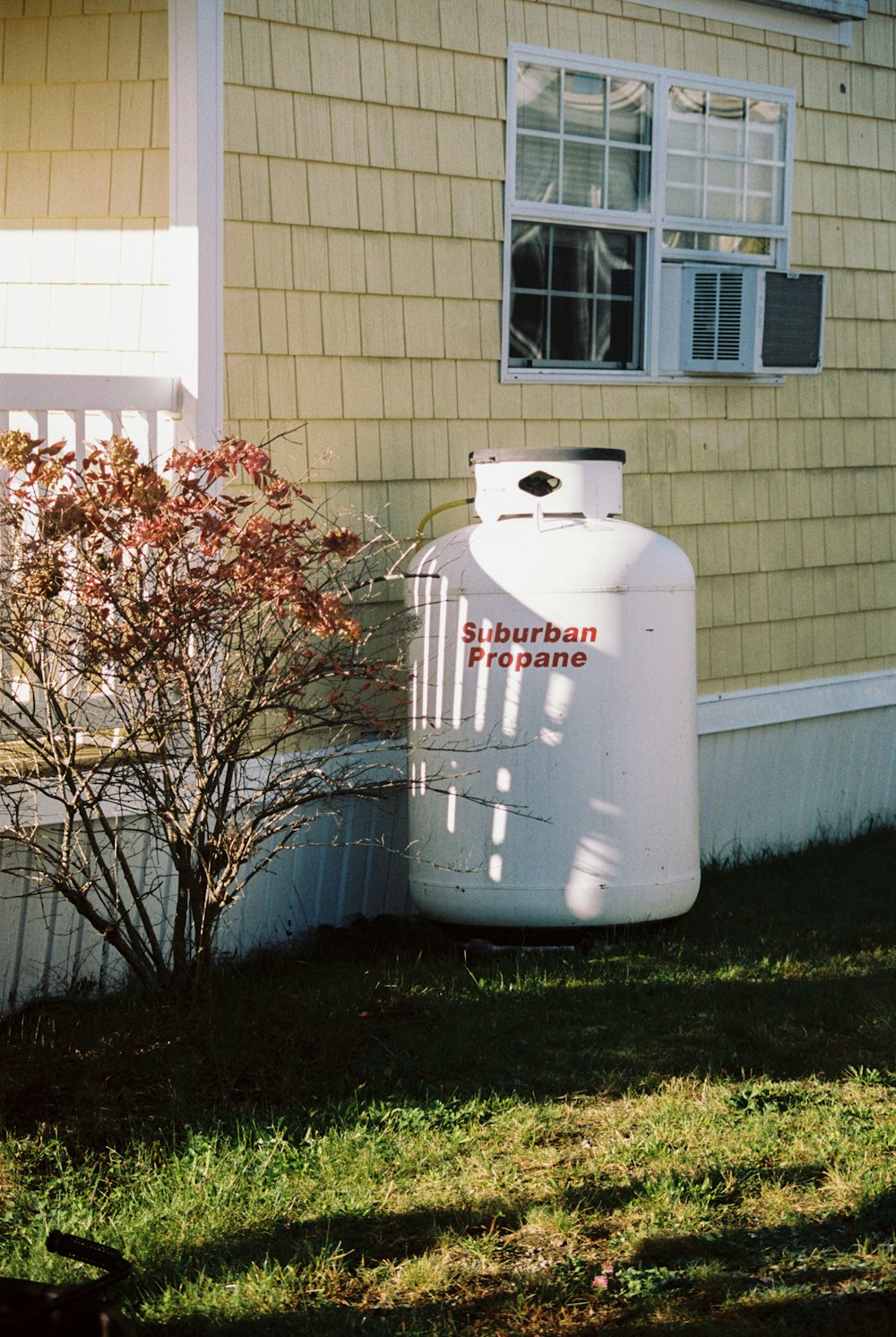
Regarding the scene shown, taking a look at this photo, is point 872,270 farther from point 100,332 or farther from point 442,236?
point 100,332

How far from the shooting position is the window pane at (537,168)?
6.63 m

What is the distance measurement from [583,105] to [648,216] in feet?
1.85

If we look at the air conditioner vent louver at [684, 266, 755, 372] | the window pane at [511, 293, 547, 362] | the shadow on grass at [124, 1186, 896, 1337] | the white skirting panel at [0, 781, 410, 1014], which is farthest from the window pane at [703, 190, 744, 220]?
the shadow on grass at [124, 1186, 896, 1337]

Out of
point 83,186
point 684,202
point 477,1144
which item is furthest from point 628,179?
point 477,1144

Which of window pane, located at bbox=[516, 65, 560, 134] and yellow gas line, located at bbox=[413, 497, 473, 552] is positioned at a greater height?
window pane, located at bbox=[516, 65, 560, 134]

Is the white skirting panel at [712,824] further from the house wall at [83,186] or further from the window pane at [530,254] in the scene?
the window pane at [530,254]

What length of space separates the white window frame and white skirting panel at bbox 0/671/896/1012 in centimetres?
157

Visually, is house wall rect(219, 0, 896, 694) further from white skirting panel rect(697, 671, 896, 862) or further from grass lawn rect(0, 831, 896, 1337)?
grass lawn rect(0, 831, 896, 1337)

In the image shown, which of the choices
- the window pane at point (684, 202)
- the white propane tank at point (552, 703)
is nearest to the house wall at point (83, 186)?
the white propane tank at point (552, 703)

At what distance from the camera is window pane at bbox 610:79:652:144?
6.91 meters

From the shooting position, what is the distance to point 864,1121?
4.30 metres

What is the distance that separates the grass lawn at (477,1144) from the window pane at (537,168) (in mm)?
3029

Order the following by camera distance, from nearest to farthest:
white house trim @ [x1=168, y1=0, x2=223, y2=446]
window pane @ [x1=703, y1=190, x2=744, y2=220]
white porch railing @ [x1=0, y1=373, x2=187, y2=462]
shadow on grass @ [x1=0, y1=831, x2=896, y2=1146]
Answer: shadow on grass @ [x1=0, y1=831, x2=896, y2=1146]
white porch railing @ [x1=0, y1=373, x2=187, y2=462]
white house trim @ [x1=168, y1=0, x2=223, y2=446]
window pane @ [x1=703, y1=190, x2=744, y2=220]

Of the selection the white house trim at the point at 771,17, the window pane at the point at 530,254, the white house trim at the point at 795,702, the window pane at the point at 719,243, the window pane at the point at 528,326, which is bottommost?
the white house trim at the point at 795,702
